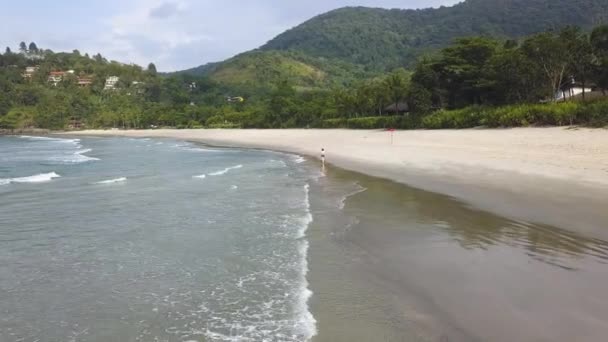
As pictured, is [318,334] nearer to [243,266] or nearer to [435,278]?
[435,278]

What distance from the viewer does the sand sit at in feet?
42.6

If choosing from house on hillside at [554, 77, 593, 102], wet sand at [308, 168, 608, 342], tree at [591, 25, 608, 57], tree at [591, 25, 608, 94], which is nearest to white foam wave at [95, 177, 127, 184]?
wet sand at [308, 168, 608, 342]

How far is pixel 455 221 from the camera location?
1273 cm

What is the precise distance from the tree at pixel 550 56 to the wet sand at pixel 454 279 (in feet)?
112

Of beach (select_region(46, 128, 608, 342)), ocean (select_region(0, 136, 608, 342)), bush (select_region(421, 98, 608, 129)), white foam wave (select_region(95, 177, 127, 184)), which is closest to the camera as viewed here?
beach (select_region(46, 128, 608, 342))

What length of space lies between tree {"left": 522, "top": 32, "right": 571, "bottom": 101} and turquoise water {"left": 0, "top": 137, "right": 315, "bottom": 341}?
31344 millimetres

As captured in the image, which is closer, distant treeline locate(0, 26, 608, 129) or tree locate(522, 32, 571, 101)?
distant treeline locate(0, 26, 608, 129)

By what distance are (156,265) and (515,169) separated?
15.0 metres

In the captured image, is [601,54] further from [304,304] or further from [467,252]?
[304,304]

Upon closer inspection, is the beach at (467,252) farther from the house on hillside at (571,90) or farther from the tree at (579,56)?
the house on hillside at (571,90)

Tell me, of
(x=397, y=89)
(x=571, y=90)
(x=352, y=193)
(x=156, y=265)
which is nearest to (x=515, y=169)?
(x=352, y=193)

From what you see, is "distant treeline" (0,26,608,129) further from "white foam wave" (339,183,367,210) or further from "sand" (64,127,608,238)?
"white foam wave" (339,183,367,210)

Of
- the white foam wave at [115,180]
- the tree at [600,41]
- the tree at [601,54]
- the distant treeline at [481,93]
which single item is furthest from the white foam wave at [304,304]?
the tree at [600,41]

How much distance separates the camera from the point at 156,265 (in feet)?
33.4
